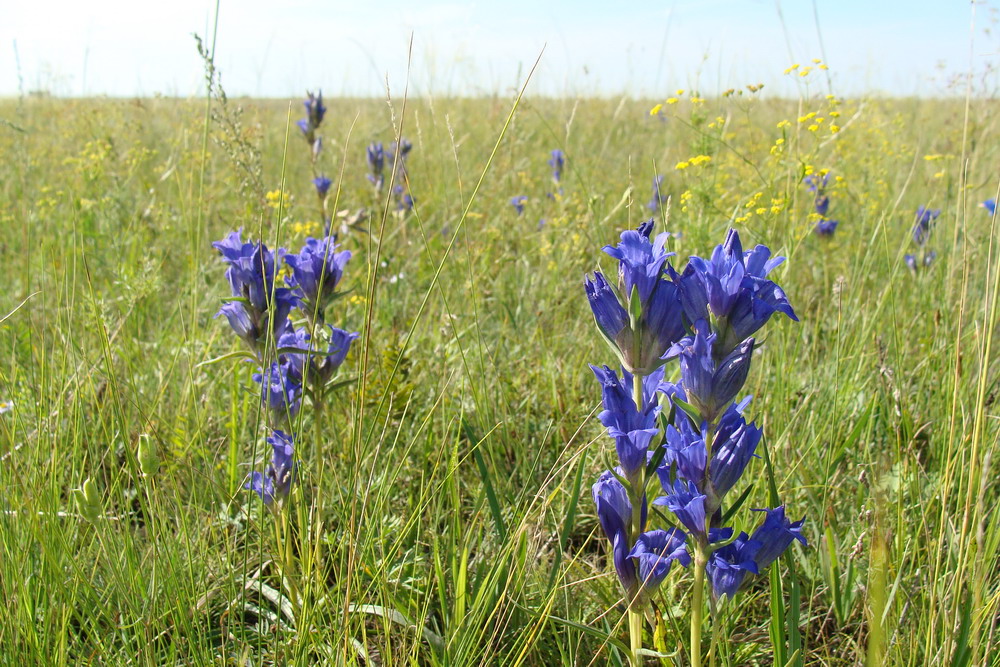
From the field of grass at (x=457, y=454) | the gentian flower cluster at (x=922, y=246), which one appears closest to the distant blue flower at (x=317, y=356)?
the field of grass at (x=457, y=454)

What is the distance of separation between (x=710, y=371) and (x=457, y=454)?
24.0 inches

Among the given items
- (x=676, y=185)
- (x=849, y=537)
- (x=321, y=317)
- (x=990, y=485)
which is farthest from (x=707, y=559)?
(x=676, y=185)

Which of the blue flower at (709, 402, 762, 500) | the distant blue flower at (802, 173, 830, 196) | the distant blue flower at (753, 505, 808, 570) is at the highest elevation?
the distant blue flower at (802, 173, 830, 196)

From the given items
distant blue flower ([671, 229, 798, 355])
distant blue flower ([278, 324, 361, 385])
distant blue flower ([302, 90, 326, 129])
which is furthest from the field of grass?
distant blue flower ([302, 90, 326, 129])

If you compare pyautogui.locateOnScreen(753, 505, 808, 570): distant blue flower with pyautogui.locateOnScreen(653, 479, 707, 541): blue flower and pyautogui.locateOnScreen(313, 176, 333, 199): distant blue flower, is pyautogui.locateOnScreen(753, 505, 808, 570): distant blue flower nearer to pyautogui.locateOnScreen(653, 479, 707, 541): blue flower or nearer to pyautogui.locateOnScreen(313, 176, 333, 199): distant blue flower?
pyautogui.locateOnScreen(653, 479, 707, 541): blue flower

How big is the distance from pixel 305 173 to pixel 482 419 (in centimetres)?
466

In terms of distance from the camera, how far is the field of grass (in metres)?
1.21

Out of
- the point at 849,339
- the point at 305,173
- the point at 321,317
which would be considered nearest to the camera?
the point at 321,317

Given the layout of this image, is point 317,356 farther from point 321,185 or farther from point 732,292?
point 321,185

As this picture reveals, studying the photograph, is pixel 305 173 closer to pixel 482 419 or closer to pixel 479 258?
pixel 479 258

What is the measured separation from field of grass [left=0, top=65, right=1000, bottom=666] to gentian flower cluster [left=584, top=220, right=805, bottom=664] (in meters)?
0.10

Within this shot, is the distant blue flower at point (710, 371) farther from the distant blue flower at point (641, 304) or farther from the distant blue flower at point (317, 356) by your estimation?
the distant blue flower at point (317, 356)

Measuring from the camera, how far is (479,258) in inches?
132

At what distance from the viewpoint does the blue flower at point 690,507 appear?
94 cm
